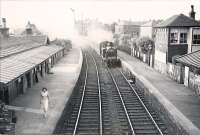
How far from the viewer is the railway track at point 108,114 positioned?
1609 centimetres

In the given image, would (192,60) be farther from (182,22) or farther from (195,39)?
(182,22)

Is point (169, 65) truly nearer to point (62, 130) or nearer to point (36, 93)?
point (36, 93)

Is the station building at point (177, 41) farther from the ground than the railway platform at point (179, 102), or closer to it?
farther from the ground

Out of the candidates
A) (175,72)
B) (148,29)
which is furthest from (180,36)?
(148,29)

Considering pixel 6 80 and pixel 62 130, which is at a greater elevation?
pixel 6 80

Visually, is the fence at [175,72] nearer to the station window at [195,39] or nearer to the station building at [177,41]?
the station building at [177,41]

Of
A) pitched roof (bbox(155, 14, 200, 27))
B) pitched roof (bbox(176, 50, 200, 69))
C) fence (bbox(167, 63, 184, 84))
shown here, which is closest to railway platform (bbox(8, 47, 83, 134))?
pitched roof (bbox(176, 50, 200, 69))

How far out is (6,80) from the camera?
1656 centimetres

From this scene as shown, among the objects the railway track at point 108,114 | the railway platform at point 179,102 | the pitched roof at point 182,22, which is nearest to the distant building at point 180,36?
the pitched roof at point 182,22

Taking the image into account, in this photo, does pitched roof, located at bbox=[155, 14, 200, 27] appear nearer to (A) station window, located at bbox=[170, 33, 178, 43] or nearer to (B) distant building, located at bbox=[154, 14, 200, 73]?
(B) distant building, located at bbox=[154, 14, 200, 73]

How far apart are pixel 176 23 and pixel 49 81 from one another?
Result: 14180mm

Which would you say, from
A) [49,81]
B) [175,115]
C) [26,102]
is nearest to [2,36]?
[49,81]

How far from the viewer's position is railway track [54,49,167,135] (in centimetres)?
1609

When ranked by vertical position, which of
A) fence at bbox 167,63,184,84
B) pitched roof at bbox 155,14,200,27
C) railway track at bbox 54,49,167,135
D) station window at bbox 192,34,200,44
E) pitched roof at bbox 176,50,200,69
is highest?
pitched roof at bbox 155,14,200,27
